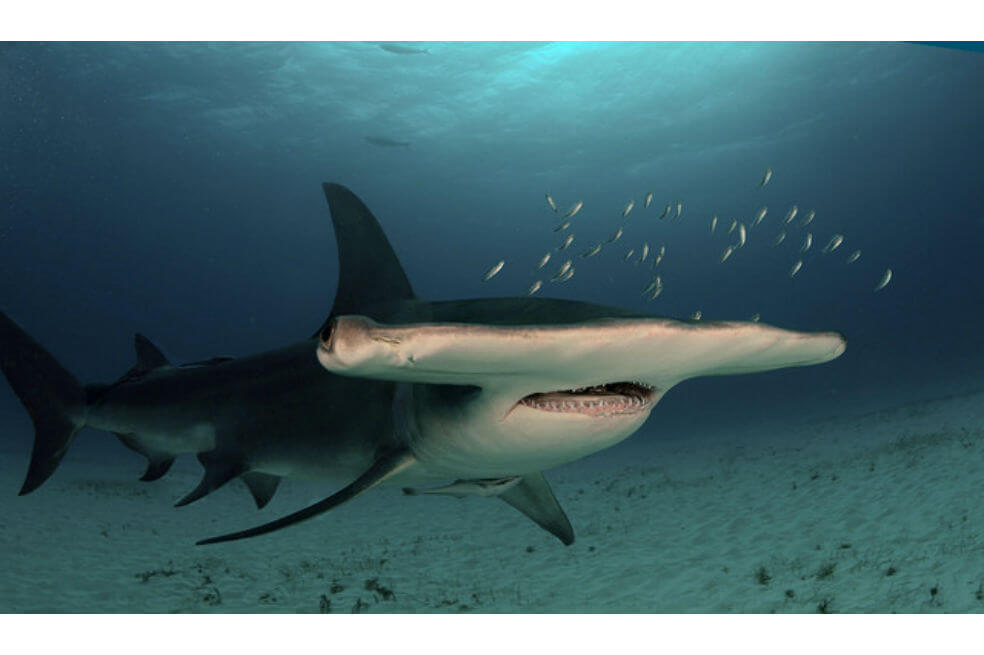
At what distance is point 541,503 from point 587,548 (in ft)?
10.6

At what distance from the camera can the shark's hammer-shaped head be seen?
1591 mm

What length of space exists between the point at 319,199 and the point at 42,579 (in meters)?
65.6

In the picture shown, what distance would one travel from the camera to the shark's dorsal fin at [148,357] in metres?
5.28

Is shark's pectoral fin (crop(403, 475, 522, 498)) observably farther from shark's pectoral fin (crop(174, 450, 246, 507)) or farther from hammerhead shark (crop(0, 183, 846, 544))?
shark's pectoral fin (crop(174, 450, 246, 507))

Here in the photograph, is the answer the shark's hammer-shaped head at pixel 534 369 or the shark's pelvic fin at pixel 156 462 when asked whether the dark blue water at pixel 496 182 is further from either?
the shark's hammer-shaped head at pixel 534 369

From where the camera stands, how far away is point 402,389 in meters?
3.35

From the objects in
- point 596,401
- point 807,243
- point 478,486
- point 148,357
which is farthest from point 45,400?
point 807,243

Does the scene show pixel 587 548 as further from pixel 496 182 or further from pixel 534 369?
pixel 496 182

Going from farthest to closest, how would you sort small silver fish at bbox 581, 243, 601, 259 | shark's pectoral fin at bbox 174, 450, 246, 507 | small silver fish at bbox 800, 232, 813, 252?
small silver fish at bbox 800, 232, 813, 252 → small silver fish at bbox 581, 243, 601, 259 → shark's pectoral fin at bbox 174, 450, 246, 507

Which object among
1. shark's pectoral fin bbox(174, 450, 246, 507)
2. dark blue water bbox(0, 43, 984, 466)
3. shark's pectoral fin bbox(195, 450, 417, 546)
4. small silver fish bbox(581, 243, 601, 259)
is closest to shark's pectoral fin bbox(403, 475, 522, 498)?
shark's pectoral fin bbox(195, 450, 417, 546)

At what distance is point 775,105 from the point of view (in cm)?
3056

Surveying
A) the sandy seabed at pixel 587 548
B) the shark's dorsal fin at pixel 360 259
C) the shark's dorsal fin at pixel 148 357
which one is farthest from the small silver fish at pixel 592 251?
the shark's dorsal fin at pixel 148 357

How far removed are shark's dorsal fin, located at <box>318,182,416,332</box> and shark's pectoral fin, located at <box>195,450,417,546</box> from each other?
173 centimetres

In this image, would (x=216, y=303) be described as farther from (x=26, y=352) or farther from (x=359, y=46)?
(x=26, y=352)
